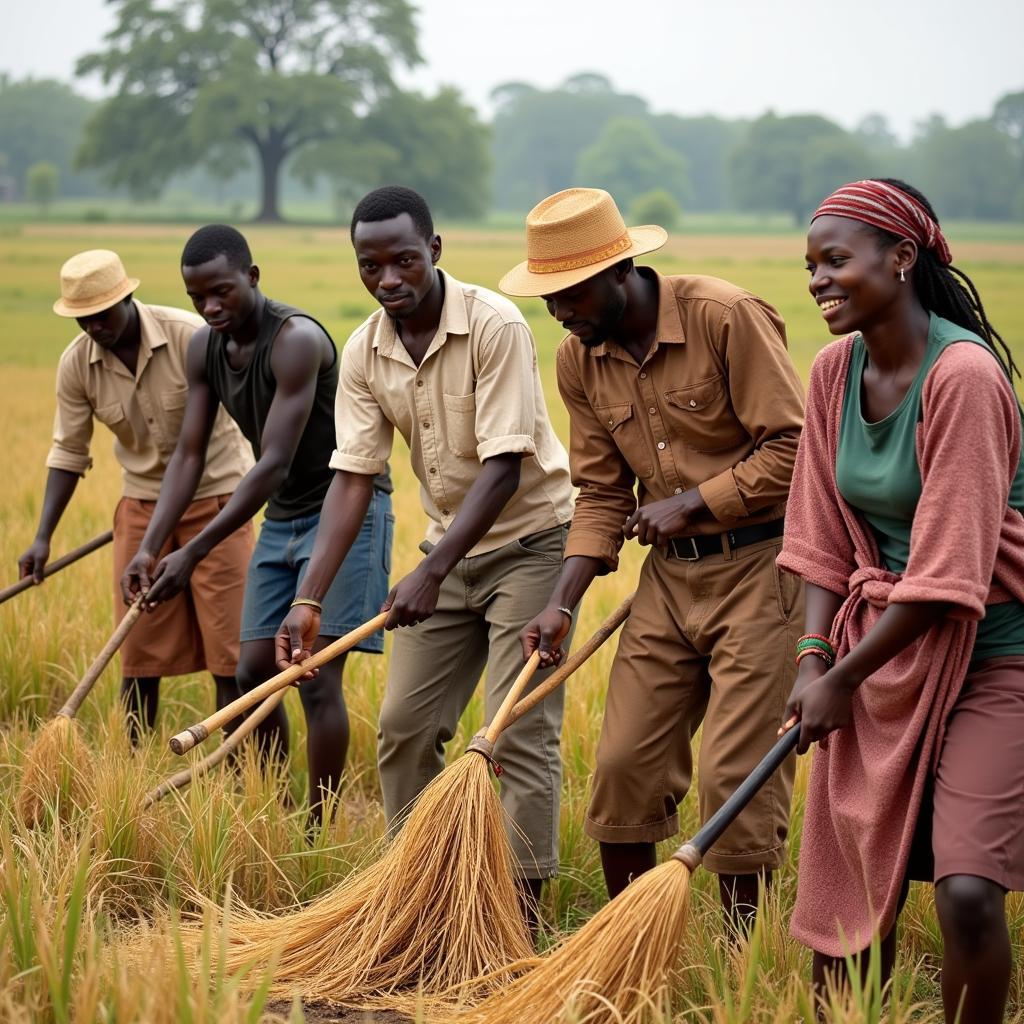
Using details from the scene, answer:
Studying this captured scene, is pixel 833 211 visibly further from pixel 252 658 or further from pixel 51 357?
pixel 51 357

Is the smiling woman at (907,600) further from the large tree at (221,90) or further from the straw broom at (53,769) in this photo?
the large tree at (221,90)

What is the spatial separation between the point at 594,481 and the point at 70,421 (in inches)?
87.5

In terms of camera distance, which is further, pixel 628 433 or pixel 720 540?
pixel 628 433

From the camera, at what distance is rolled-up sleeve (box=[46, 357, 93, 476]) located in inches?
191

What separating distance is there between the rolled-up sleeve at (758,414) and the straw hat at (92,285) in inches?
88.6

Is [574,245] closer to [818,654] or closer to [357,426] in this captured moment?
[357,426]

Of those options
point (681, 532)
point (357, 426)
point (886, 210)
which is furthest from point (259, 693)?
point (886, 210)

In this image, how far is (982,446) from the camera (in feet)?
7.85

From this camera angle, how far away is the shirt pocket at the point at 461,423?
3.53 m

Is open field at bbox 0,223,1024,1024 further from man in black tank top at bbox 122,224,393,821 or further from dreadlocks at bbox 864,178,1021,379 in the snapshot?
dreadlocks at bbox 864,178,1021,379

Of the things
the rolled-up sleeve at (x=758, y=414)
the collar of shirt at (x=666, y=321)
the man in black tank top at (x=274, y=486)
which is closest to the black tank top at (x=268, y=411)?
the man in black tank top at (x=274, y=486)

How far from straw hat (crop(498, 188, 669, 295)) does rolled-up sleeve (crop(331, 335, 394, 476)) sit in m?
0.62

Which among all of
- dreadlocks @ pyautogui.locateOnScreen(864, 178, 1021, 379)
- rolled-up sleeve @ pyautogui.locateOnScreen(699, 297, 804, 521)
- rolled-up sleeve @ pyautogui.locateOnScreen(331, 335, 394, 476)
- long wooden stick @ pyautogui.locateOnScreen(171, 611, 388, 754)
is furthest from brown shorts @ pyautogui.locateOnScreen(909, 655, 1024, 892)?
rolled-up sleeve @ pyautogui.locateOnScreen(331, 335, 394, 476)

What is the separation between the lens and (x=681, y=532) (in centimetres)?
317
